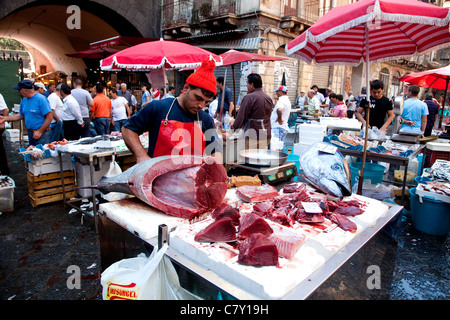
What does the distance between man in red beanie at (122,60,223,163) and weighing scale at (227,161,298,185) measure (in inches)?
21.2

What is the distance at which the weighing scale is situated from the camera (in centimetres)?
302

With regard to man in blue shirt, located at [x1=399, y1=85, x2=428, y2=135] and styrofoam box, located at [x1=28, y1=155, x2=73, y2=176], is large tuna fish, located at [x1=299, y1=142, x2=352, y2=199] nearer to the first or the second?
styrofoam box, located at [x1=28, y1=155, x2=73, y2=176]

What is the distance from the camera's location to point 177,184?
2.05 meters

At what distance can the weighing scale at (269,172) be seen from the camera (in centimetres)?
302

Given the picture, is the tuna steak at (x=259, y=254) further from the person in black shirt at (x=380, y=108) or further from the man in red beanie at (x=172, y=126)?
the person in black shirt at (x=380, y=108)

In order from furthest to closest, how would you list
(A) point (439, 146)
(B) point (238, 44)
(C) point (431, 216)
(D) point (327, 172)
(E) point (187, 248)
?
(B) point (238, 44) < (A) point (439, 146) < (C) point (431, 216) < (D) point (327, 172) < (E) point (187, 248)

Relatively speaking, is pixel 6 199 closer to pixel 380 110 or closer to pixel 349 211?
pixel 349 211

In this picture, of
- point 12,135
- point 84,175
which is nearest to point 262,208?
point 84,175

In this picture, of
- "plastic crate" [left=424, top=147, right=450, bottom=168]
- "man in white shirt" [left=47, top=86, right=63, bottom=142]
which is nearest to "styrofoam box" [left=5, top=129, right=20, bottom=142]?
"man in white shirt" [left=47, top=86, right=63, bottom=142]

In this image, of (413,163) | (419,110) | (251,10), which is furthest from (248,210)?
(251,10)

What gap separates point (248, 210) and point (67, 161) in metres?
4.56

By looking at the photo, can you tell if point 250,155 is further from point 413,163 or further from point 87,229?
point 413,163

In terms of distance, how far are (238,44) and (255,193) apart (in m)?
13.6

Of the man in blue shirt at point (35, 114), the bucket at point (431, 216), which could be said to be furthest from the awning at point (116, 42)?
the bucket at point (431, 216)
